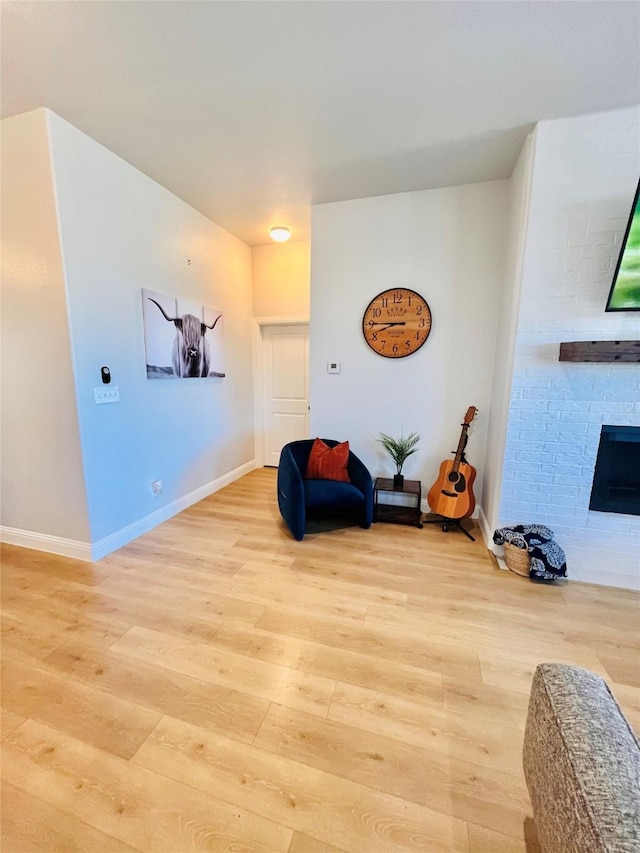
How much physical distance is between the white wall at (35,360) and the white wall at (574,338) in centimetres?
297

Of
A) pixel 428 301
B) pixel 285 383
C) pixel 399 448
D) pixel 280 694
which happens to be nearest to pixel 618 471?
pixel 399 448

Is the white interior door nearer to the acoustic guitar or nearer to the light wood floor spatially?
the acoustic guitar

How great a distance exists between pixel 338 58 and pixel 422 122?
0.70 metres

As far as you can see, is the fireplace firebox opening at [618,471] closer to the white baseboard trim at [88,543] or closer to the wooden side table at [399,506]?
the wooden side table at [399,506]

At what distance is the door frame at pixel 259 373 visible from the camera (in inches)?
166

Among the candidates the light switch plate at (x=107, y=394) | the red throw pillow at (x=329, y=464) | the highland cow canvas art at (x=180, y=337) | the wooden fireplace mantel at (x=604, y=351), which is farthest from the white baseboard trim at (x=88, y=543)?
the wooden fireplace mantel at (x=604, y=351)

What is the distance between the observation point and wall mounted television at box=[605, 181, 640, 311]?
1842 millimetres

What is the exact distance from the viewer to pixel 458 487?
9.16 feet

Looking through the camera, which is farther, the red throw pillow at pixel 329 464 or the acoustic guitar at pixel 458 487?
the red throw pillow at pixel 329 464

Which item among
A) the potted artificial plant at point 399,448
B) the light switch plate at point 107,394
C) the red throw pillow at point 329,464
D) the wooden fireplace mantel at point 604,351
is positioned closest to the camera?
the wooden fireplace mantel at point 604,351

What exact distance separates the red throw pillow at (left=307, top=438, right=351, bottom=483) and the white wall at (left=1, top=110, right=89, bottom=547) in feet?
5.57

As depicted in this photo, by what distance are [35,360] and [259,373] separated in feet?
8.20

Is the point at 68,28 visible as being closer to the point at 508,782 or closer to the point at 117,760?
the point at 117,760

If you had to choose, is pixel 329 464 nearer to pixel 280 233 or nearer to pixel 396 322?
pixel 396 322
